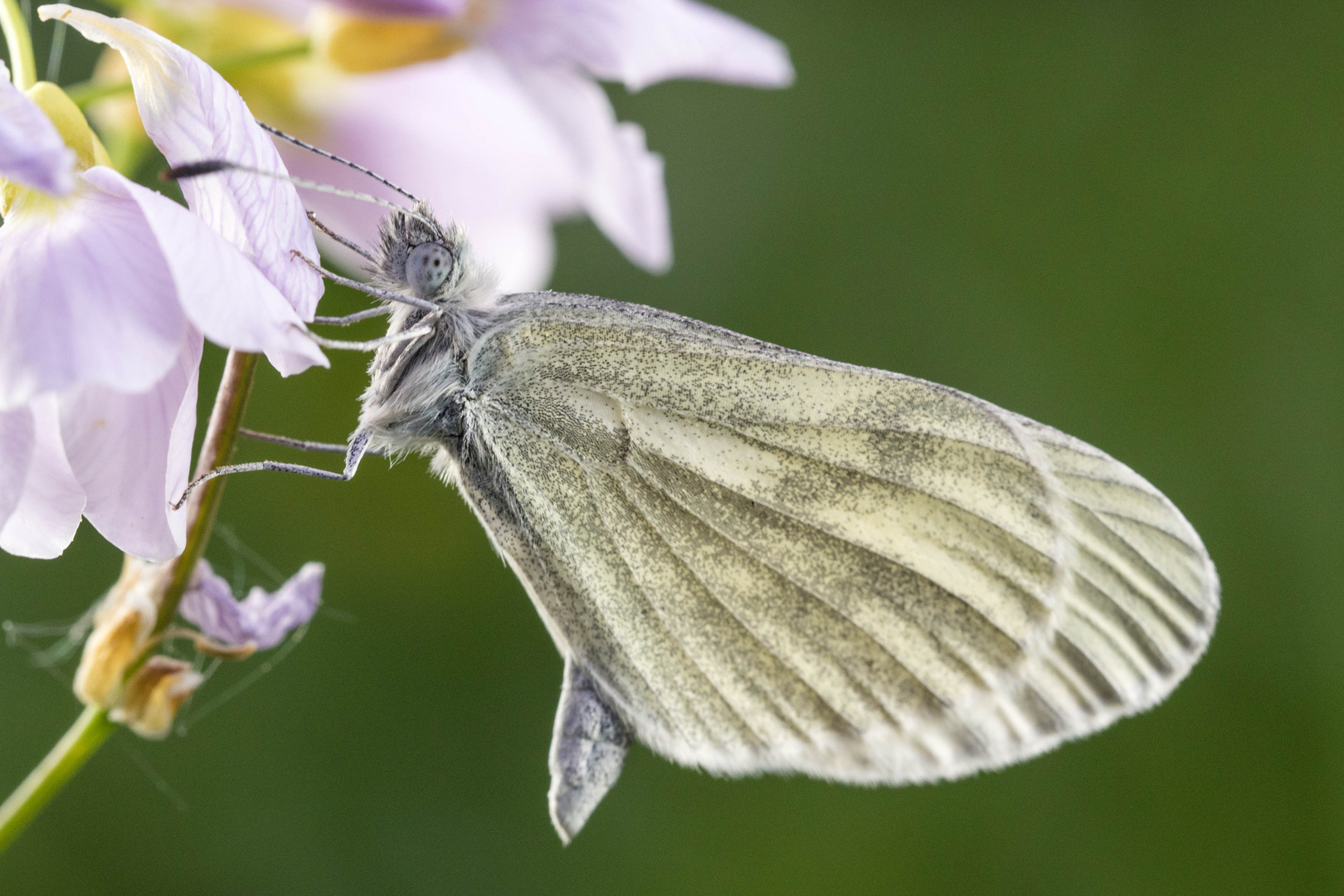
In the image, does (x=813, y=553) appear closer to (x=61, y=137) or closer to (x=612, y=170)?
(x=612, y=170)

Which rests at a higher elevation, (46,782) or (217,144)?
(217,144)

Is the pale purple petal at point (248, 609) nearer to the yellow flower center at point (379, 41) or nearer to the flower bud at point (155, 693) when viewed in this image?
the flower bud at point (155, 693)

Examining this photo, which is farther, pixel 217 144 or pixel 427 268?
pixel 427 268

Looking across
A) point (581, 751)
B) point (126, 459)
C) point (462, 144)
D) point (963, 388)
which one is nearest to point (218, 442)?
point (126, 459)

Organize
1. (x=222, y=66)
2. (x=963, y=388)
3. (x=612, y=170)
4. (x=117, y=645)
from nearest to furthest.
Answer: (x=117, y=645) < (x=222, y=66) < (x=612, y=170) < (x=963, y=388)

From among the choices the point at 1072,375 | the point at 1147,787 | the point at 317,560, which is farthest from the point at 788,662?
the point at 1072,375


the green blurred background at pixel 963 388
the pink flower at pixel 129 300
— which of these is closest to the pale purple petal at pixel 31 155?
the pink flower at pixel 129 300

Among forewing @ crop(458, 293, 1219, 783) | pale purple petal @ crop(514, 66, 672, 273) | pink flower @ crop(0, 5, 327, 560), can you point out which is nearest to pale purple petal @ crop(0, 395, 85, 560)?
pink flower @ crop(0, 5, 327, 560)
